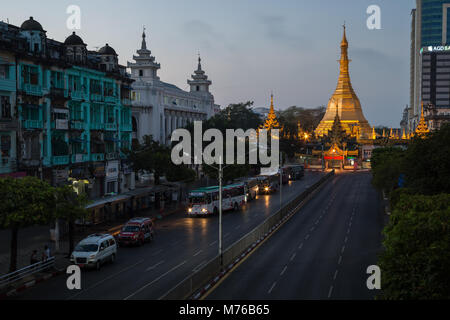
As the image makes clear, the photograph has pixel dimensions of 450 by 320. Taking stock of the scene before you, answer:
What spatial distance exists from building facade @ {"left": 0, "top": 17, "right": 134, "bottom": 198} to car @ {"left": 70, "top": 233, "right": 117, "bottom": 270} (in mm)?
16722

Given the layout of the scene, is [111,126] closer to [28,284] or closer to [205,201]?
[205,201]

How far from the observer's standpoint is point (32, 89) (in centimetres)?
4959

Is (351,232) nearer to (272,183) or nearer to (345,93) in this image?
(272,183)

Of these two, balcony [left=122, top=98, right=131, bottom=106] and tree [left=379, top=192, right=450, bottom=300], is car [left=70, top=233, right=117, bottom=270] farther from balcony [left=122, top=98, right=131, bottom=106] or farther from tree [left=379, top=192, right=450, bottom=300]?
balcony [left=122, top=98, right=131, bottom=106]

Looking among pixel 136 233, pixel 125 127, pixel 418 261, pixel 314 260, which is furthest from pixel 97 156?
pixel 418 261

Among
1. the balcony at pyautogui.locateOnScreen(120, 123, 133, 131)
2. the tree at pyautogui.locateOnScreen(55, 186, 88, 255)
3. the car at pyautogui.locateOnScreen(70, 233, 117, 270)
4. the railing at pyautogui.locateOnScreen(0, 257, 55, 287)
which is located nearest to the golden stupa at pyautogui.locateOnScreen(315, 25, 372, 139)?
the balcony at pyautogui.locateOnScreen(120, 123, 133, 131)

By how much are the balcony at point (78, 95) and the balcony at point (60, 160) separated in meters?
6.45

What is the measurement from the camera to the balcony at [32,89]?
48706 mm

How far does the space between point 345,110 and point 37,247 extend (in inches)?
5181

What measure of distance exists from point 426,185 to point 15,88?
3553 cm

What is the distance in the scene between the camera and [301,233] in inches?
1748

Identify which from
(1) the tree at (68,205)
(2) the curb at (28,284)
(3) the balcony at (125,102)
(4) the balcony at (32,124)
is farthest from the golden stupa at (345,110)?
(2) the curb at (28,284)

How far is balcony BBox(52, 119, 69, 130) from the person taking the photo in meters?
53.0

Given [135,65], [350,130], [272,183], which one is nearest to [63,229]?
[272,183]
